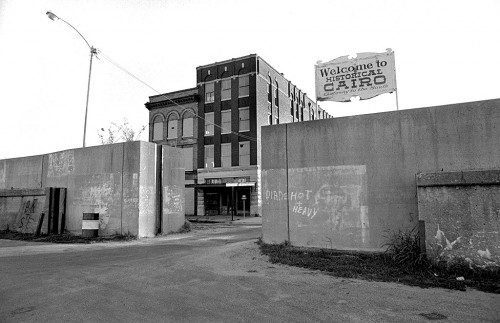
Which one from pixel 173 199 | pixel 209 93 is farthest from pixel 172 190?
pixel 209 93

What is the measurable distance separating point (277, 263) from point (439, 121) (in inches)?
219

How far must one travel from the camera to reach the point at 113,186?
51.2 ft

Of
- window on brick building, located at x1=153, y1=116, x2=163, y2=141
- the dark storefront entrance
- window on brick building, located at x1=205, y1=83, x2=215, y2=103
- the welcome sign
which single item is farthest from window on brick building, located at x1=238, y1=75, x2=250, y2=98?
the welcome sign

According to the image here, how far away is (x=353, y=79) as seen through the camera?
35.6 ft

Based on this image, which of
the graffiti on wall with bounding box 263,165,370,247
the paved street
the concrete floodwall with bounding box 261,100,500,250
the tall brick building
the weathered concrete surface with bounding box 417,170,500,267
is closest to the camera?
the paved street

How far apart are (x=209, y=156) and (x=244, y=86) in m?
8.41

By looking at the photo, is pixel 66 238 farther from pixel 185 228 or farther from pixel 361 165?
pixel 361 165

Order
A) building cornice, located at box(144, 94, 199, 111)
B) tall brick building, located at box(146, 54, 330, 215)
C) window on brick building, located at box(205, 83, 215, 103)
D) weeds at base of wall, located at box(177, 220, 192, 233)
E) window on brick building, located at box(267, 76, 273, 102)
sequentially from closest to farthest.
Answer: weeds at base of wall, located at box(177, 220, 192, 233)
tall brick building, located at box(146, 54, 330, 215)
window on brick building, located at box(267, 76, 273, 102)
window on brick building, located at box(205, 83, 215, 103)
building cornice, located at box(144, 94, 199, 111)

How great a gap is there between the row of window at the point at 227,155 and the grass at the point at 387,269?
83.0ft

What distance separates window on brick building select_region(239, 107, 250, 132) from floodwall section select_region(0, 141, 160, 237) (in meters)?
20.0

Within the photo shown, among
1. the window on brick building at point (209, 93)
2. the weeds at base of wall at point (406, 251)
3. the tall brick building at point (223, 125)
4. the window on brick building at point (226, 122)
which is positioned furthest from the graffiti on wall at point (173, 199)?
the window on brick building at point (209, 93)

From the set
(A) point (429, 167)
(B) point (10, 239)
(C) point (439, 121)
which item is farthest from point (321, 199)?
(B) point (10, 239)

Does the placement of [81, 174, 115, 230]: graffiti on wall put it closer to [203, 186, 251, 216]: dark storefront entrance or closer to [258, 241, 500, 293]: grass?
[258, 241, 500, 293]: grass

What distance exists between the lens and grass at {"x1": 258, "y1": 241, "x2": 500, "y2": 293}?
6.70 metres
